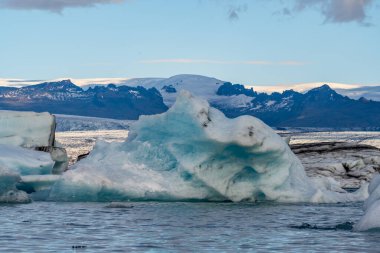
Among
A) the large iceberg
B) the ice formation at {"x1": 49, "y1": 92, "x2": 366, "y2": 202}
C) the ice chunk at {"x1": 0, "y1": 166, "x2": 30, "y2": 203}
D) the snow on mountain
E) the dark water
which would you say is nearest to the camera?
the dark water

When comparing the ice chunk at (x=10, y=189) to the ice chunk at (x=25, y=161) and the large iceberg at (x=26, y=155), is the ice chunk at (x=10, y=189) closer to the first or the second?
the large iceberg at (x=26, y=155)

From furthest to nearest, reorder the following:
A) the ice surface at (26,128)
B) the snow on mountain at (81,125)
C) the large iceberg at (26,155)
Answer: the snow on mountain at (81,125) < the ice surface at (26,128) < the large iceberg at (26,155)

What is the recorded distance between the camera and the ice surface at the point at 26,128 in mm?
35219

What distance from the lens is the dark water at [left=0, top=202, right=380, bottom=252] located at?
18.3 m

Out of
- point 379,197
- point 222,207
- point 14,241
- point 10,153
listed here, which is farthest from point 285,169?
point 14,241

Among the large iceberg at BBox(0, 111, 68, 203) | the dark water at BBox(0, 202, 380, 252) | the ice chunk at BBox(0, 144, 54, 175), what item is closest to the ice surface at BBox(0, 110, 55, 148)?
the large iceberg at BBox(0, 111, 68, 203)

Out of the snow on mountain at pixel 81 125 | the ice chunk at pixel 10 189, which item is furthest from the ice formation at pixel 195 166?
the snow on mountain at pixel 81 125

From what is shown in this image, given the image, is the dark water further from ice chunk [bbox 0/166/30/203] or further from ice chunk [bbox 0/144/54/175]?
ice chunk [bbox 0/144/54/175]

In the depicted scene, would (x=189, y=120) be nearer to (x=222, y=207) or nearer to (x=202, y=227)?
(x=222, y=207)

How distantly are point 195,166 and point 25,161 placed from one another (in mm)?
6062

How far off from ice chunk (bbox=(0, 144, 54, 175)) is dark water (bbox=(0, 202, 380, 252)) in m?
2.00

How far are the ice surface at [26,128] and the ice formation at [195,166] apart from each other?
6204mm

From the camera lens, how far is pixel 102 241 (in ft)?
63.0

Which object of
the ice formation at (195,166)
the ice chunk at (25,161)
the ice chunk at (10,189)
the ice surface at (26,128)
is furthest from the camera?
the ice surface at (26,128)
